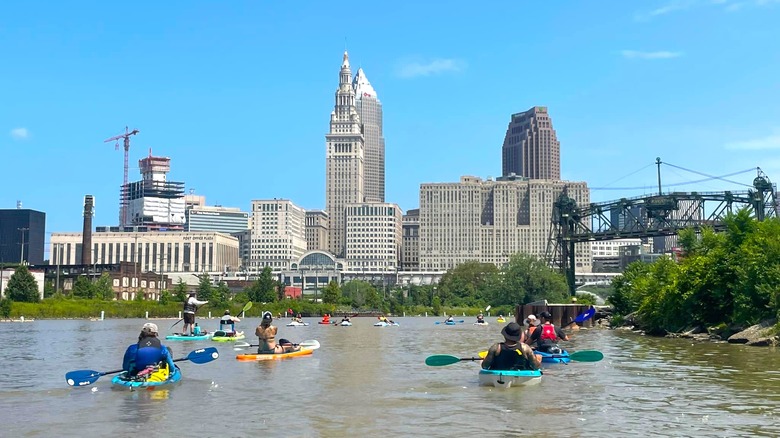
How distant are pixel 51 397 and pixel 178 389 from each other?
3030mm

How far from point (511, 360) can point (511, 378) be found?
0.52 metres

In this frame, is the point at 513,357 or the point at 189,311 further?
the point at 189,311

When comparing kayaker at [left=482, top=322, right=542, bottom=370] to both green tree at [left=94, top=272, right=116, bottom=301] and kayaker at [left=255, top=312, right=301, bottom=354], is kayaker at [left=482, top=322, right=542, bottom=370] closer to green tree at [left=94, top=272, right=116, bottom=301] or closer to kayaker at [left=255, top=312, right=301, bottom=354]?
kayaker at [left=255, top=312, right=301, bottom=354]

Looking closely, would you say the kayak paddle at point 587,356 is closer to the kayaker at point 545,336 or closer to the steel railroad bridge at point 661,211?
the kayaker at point 545,336

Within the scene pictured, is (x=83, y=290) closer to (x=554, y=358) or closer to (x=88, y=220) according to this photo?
(x=88, y=220)

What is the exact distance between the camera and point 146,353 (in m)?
22.2

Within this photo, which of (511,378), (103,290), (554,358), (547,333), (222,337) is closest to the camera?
(511,378)

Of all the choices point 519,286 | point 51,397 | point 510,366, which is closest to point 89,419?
point 51,397

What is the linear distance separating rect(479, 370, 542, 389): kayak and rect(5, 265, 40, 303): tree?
94.4 m

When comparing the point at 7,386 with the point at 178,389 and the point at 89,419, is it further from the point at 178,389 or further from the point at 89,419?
the point at 89,419

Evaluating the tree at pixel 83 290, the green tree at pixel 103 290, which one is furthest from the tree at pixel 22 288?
the green tree at pixel 103 290

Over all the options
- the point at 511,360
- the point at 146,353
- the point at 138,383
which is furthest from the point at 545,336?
the point at 138,383

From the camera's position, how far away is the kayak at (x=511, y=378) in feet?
73.4

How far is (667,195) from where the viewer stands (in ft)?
360
